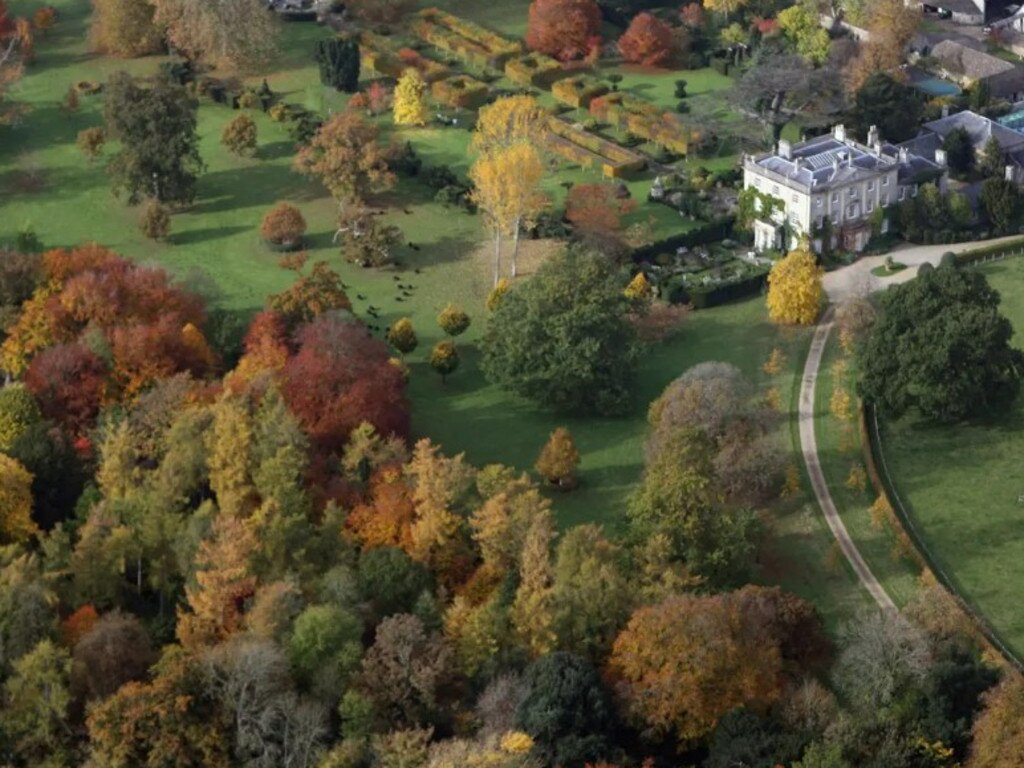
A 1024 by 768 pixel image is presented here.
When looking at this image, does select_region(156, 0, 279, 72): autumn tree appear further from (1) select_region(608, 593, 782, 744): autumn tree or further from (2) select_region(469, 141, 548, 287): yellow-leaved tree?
(1) select_region(608, 593, 782, 744): autumn tree

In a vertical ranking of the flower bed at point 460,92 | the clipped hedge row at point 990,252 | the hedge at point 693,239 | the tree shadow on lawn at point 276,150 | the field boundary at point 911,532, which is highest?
the flower bed at point 460,92

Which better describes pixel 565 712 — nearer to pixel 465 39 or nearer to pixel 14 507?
pixel 14 507

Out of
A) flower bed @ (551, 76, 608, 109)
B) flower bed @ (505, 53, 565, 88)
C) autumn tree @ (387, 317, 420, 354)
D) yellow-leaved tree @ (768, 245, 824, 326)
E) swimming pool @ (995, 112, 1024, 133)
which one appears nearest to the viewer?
autumn tree @ (387, 317, 420, 354)

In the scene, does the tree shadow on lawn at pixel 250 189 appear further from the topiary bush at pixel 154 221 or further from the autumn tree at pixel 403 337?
the autumn tree at pixel 403 337

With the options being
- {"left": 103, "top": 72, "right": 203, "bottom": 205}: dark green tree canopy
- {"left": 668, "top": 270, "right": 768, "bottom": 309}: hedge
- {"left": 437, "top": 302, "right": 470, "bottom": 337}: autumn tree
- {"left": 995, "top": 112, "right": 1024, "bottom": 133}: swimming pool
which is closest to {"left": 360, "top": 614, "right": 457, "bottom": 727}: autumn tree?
{"left": 437, "top": 302, "right": 470, "bottom": 337}: autumn tree

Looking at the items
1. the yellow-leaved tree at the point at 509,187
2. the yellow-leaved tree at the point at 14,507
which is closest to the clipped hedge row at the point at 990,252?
the yellow-leaved tree at the point at 509,187

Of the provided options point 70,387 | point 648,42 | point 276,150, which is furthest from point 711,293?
point 70,387

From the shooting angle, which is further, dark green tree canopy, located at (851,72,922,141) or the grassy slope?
dark green tree canopy, located at (851,72,922,141)
